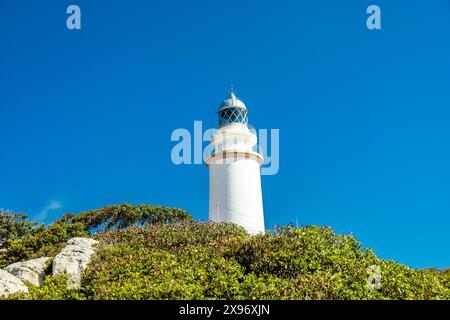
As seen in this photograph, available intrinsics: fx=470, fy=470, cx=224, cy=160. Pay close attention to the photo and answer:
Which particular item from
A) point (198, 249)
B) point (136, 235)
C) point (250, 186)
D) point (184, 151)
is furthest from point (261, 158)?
point (198, 249)

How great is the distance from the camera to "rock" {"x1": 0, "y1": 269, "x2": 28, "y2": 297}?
10.1 metres

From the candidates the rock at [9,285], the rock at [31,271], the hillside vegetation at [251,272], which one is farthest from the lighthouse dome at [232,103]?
the rock at [9,285]

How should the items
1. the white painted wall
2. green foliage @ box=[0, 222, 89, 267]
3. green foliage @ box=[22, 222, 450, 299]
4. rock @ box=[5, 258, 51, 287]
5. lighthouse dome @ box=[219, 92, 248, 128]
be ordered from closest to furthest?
green foliage @ box=[22, 222, 450, 299]
rock @ box=[5, 258, 51, 287]
green foliage @ box=[0, 222, 89, 267]
the white painted wall
lighthouse dome @ box=[219, 92, 248, 128]

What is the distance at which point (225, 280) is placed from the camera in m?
8.98

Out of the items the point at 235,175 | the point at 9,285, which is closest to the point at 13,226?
the point at 235,175

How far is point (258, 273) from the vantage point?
9.94 metres

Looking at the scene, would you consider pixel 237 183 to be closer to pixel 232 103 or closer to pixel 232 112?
pixel 232 112

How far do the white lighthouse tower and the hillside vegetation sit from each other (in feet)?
27.6

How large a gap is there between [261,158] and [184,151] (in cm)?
414

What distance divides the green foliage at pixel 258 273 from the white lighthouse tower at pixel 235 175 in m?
9.40

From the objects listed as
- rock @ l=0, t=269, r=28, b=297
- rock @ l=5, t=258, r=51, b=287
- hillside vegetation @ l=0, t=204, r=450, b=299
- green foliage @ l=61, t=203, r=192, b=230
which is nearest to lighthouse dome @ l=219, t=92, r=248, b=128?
green foliage @ l=61, t=203, r=192, b=230

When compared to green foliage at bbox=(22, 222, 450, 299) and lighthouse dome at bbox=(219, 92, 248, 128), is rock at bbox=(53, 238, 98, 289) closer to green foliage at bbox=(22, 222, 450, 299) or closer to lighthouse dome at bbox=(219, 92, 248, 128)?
green foliage at bbox=(22, 222, 450, 299)

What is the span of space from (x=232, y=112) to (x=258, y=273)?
1499 cm
